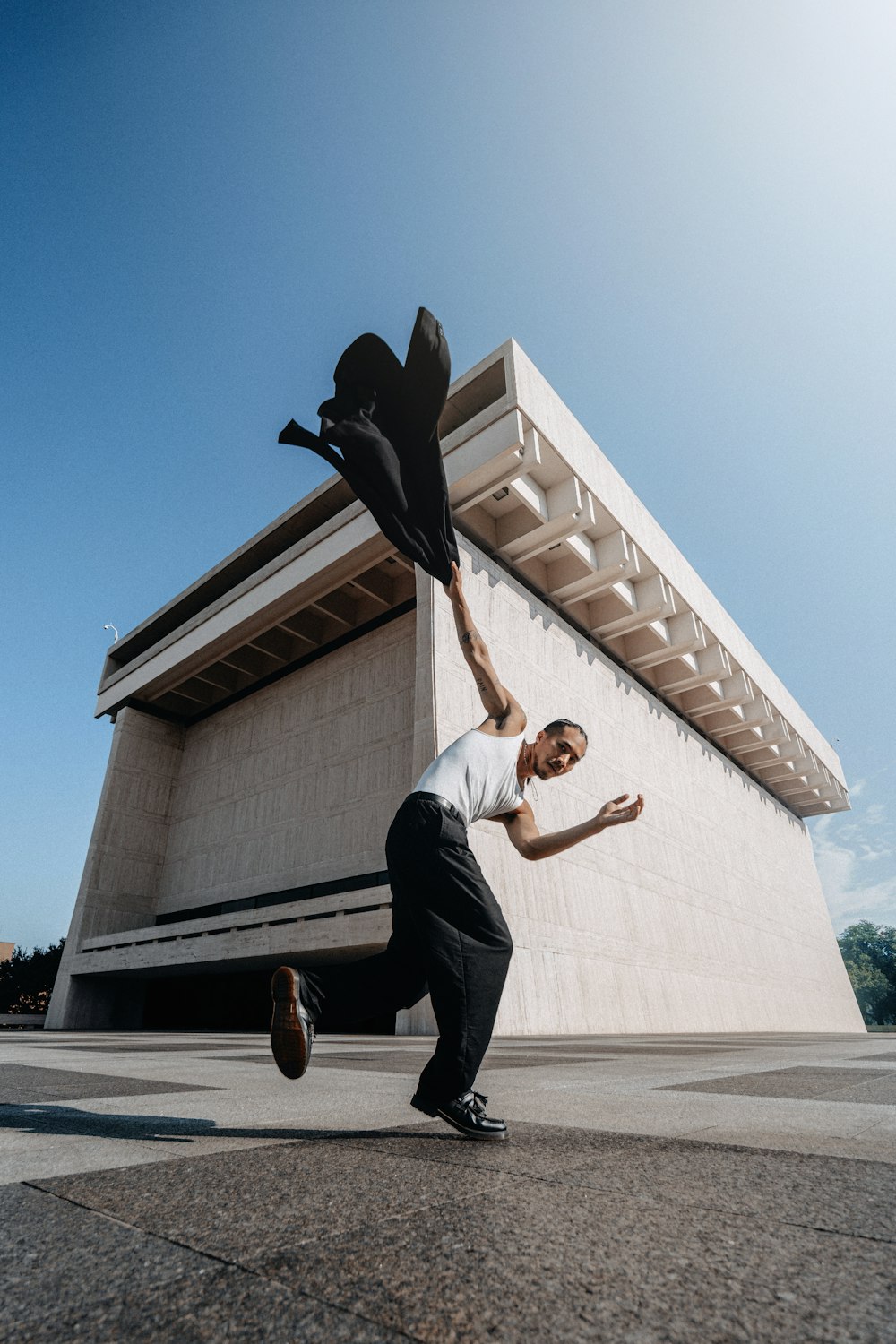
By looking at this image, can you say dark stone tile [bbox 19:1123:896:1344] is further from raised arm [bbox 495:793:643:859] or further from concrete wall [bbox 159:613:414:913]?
concrete wall [bbox 159:613:414:913]

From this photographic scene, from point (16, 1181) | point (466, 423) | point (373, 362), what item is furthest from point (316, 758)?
point (16, 1181)

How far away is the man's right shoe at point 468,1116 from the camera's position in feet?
6.97

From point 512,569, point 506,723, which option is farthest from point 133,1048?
point 512,569

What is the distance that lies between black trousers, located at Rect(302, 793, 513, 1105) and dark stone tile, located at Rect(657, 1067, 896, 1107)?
172cm

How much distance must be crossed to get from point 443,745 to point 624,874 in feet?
27.4

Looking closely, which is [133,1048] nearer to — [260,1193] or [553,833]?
[553,833]

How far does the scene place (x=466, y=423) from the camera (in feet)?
57.6

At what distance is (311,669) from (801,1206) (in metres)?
24.0

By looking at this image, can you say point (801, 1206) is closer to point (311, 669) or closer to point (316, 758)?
point (316, 758)

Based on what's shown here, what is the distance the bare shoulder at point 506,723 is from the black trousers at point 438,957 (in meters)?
0.44

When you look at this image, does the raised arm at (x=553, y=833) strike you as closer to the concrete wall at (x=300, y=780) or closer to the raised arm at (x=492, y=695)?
the raised arm at (x=492, y=695)

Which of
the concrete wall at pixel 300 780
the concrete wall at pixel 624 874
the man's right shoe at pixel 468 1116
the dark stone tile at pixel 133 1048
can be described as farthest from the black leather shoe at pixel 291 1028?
the concrete wall at pixel 300 780

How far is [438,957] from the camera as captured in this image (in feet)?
7.63

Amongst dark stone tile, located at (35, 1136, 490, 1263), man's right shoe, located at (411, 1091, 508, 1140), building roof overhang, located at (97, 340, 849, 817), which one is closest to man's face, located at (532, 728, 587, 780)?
man's right shoe, located at (411, 1091, 508, 1140)
